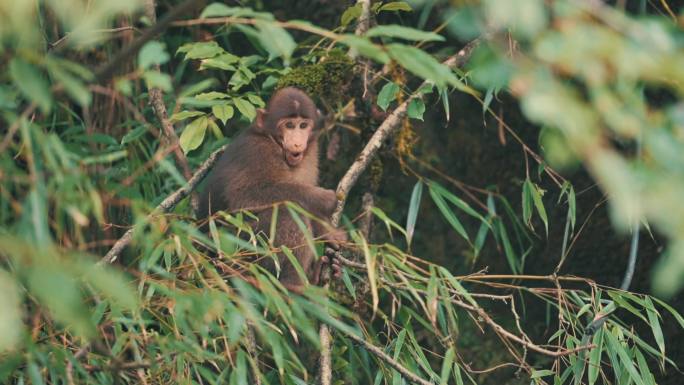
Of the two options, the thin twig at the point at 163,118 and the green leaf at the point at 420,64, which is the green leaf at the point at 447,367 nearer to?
the green leaf at the point at 420,64

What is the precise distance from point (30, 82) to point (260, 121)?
297 centimetres

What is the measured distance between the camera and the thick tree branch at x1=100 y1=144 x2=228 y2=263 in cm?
398

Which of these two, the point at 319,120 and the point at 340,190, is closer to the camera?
the point at 340,190

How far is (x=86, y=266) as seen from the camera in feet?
7.16

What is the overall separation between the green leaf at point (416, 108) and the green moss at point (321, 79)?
2.10ft

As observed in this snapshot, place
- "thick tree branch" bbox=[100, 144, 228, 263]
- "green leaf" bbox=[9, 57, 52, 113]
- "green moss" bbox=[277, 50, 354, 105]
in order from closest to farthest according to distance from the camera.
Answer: "green leaf" bbox=[9, 57, 52, 113]
"thick tree branch" bbox=[100, 144, 228, 263]
"green moss" bbox=[277, 50, 354, 105]

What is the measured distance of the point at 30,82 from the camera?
210cm

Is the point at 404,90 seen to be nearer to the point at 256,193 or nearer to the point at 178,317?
the point at 256,193

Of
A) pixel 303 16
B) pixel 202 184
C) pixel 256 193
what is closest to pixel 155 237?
pixel 256 193

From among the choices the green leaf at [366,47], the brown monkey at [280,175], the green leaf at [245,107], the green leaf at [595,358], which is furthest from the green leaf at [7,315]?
the brown monkey at [280,175]

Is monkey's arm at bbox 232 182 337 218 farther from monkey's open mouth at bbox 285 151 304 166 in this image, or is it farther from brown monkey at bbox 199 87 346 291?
monkey's open mouth at bbox 285 151 304 166

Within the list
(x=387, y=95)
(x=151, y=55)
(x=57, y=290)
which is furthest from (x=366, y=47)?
(x=387, y=95)

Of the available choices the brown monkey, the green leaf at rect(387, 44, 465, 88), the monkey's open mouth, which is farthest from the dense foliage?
the monkey's open mouth

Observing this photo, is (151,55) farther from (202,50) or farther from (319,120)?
(319,120)
